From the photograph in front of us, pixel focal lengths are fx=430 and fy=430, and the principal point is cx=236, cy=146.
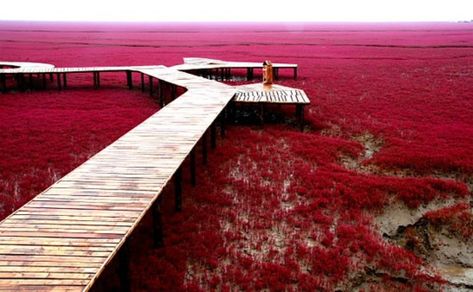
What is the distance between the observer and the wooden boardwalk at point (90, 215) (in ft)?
12.6

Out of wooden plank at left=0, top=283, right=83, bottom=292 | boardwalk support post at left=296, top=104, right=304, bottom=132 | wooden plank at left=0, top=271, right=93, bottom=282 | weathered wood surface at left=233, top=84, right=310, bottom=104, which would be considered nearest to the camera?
wooden plank at left=0, top=283, right=83, bottom=292

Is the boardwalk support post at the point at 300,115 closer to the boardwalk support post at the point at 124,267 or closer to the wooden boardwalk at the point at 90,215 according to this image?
the wooden boardwalk at the point at 90,215

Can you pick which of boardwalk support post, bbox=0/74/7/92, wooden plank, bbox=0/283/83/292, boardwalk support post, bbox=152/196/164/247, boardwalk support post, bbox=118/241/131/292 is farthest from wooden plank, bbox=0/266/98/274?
boardwalk support post, bbox=0/74/7/92

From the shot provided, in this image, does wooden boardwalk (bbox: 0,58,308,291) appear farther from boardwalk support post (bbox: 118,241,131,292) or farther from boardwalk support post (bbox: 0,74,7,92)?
boardwalk support post (bbox: 0,74,7,92)

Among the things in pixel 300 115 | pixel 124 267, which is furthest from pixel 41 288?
pixel 300 115

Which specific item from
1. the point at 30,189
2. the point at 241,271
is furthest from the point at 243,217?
the point at 30,189

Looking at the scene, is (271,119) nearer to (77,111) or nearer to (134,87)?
(77,111)

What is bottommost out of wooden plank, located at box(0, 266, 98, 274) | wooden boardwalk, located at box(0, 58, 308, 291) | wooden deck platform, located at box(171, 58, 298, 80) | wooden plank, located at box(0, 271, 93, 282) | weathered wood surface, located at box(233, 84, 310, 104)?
wooden plank, located at box(0, 271, 93, 282)

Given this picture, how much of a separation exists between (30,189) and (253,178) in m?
4.34

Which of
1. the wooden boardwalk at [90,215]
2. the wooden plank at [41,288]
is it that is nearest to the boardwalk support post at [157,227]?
the wooden boardwalk at [90,215]

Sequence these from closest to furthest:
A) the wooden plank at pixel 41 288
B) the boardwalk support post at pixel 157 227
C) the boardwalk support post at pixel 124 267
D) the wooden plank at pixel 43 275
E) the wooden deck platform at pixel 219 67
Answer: the wooden plank at pixel 41 288 → the wooden plank at pixel 43 275 → the boardwalk support post at pixel 124 267 → the boardwalk support post at pixel 157 227 → the wooden deck platform at pixel 219 67

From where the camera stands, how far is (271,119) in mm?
13398

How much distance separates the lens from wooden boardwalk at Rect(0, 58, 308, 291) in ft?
12.6

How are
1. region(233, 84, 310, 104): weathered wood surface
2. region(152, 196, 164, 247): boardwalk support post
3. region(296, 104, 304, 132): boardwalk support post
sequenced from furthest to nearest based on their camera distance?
region(233, 84, 310, 104): weathered wood surface → region(296, 104, 304, 132): boardwalk support post → region(152, 196, 164, 247): boardwalk support post
